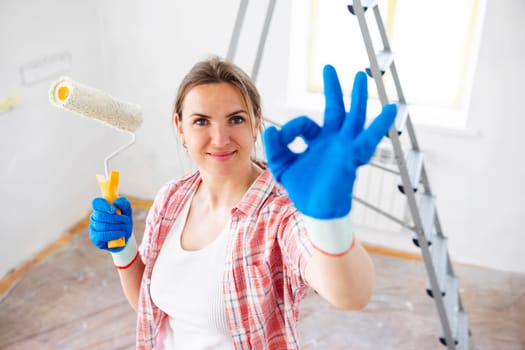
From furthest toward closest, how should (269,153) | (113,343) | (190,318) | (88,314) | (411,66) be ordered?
1. (411,66)
2. (88,314)
3. (113,343)
4. (190,318)
5. (269,153)

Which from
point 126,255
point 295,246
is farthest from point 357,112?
point 126,255

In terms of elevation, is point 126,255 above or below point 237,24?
below

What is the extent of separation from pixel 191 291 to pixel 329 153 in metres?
0.52

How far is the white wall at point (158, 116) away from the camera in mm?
2629

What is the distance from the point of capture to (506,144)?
2676mm

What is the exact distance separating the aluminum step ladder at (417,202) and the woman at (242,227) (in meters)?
0.49

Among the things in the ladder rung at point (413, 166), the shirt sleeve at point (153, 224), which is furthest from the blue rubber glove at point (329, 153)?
the ladder rung at point (413, 166)

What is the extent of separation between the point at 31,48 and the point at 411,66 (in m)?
1.96

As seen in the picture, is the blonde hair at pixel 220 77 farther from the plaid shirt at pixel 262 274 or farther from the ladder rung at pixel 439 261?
the ladder rung at pixel 439 261

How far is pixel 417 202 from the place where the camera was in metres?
2.12

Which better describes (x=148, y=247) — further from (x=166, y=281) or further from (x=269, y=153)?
(x=269, y=153)

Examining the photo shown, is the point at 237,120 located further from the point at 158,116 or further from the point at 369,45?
the point at 158,116

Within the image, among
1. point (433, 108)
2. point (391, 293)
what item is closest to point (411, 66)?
point (433, 108)

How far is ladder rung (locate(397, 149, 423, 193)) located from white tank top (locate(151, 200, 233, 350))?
827mm
